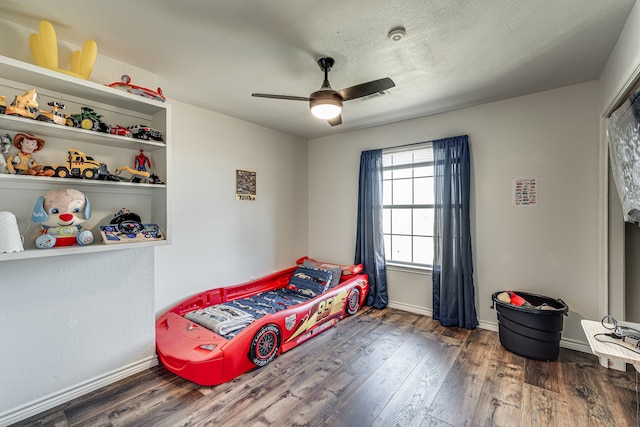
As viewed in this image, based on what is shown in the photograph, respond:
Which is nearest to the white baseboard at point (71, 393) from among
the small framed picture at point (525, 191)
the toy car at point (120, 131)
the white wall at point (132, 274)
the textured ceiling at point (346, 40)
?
the white wall at point (132, 274)

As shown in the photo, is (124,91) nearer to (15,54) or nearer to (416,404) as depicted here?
(15,54)

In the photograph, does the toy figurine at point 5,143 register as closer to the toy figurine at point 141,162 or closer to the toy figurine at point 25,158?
the toy figurine at point 25,158

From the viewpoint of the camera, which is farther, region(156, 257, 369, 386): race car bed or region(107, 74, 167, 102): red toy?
region(156, 257, 369, 386): race car bed

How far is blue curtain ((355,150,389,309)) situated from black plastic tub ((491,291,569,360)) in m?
1.47

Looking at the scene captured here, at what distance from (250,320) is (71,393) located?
51.8 inches

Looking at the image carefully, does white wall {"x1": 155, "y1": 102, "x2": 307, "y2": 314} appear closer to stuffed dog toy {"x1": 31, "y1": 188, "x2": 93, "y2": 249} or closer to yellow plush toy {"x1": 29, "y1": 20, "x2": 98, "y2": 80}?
stuffed dog toy {"x1": 31, "y1": 188, "x2": 93, "y2": 249}

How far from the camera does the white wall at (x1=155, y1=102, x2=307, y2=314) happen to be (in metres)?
2.97

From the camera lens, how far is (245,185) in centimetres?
367

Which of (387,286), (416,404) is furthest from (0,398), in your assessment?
(387,286)

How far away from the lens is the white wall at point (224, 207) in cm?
297

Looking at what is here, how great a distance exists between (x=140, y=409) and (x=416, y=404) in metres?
1.91

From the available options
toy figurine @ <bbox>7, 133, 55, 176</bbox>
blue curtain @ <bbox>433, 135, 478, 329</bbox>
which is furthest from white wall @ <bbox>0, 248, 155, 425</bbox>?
blue curtain @ <bbox>433, 135, 478, 329</bbox>

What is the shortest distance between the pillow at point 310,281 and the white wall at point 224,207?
54cm

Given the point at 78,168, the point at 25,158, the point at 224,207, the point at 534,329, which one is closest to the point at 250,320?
the point at 224,207
